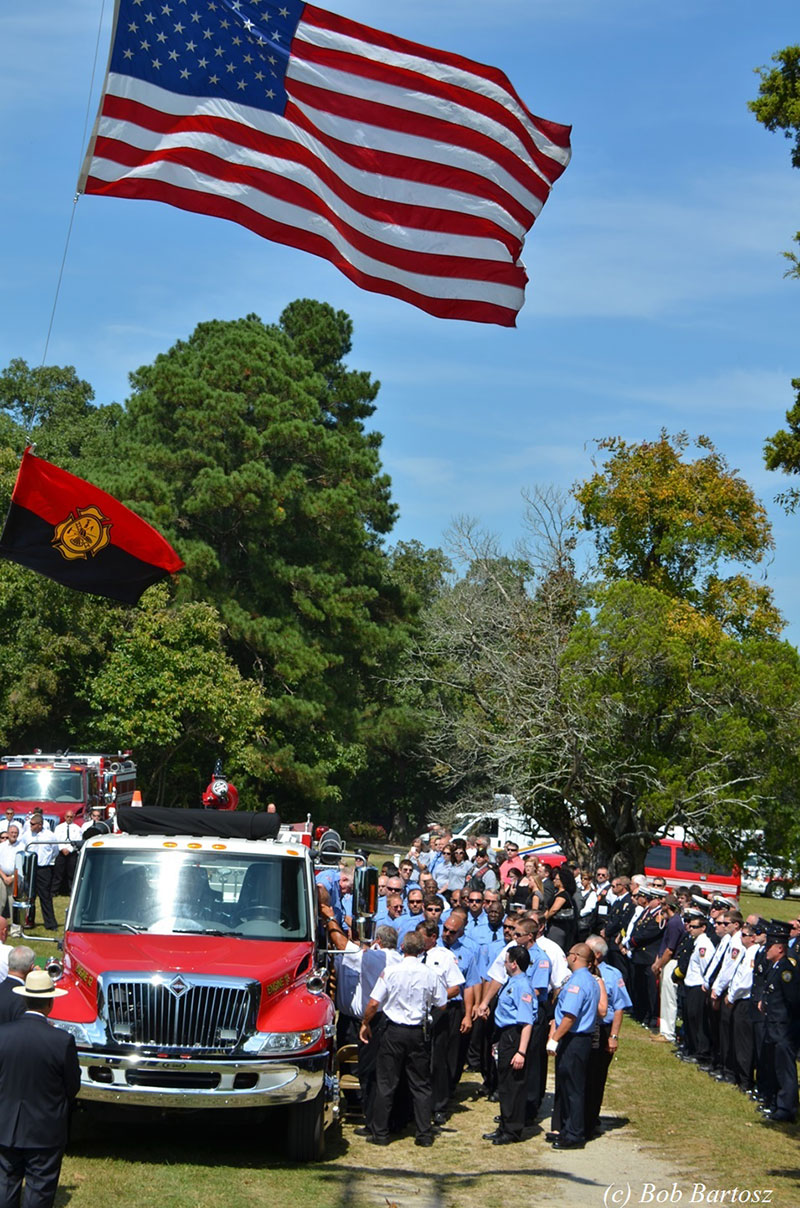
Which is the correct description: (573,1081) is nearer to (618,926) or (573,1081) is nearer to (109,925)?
(109,925)

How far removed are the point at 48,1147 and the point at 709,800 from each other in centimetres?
2640

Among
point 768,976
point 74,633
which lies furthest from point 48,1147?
point 74,633

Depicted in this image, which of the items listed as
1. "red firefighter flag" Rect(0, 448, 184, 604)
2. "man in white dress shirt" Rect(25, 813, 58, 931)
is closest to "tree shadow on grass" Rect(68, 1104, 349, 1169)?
"red firefighter flag" Rect(0, 448, 184, 604)

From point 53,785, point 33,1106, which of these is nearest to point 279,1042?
point 33,1106

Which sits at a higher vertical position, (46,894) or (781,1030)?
(781,1030)

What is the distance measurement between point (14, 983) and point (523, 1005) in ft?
17.3

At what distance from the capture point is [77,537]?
1256cm

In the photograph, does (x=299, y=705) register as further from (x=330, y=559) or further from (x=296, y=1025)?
(x=296, y=1025)

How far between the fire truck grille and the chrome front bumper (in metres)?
0.13

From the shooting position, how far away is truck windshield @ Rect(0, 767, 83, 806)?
27375mm

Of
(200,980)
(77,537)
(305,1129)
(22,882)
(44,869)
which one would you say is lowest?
(305,1129)

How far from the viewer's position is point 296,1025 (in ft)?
33.8

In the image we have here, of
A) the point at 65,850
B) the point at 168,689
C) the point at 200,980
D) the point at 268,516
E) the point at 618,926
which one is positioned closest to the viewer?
the point at 200,980

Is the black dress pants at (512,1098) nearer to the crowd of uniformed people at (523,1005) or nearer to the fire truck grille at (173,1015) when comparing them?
the crowd of uniformed people at (523,1005)
